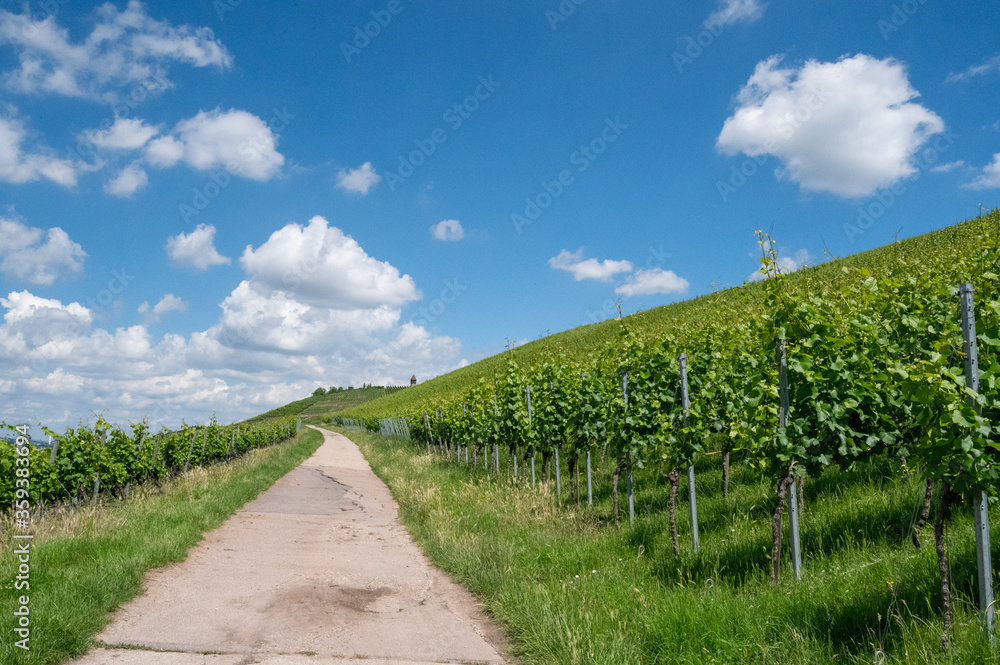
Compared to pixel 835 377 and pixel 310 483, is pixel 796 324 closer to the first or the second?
pixel 835 377

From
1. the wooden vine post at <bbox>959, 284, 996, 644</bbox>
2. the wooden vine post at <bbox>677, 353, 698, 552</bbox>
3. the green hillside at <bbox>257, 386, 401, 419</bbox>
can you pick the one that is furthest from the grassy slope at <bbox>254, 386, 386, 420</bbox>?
the wooden vine post at <bbox>959, 284, 996, 644</bbox>

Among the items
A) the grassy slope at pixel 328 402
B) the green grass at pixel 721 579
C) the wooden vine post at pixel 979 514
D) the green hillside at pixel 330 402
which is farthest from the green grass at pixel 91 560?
the grassy slope at pixel 328 402

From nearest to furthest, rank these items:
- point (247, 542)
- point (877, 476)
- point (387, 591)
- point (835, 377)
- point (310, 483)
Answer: point (835, 377), point (387, 591), point (877, 476), point (247, 542), point (310, 483)

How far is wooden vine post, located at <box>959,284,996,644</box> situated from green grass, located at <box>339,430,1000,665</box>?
0.16m

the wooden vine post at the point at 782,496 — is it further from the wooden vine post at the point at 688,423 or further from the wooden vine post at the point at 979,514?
the wooden vine post at the point at 979,514

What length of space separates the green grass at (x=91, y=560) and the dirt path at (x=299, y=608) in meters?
0.20

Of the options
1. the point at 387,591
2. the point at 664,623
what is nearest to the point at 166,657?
the point at 387,591

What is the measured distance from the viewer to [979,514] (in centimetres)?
352

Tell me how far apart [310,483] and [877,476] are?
1458cm

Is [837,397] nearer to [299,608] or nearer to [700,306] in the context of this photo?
[299,608]

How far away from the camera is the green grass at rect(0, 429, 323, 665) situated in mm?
4840

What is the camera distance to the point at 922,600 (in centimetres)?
417

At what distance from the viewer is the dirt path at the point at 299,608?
16.1 ft

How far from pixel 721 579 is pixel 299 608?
4171 millimetres
